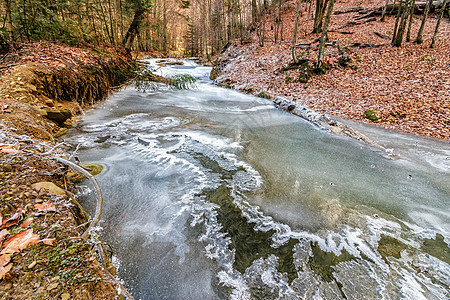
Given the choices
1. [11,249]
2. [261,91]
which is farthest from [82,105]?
[261,91]

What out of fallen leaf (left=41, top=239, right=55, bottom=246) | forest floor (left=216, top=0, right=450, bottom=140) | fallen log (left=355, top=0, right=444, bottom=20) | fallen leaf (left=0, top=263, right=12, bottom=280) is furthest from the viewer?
fallen log (left=355, top=0, right=444, bottom=20)

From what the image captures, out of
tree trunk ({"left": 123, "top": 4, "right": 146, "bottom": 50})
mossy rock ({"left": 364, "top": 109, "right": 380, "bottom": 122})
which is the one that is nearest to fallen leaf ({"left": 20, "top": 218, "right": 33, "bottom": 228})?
mossy rock ({"left": 364, "top": 109, "right": 380, "bottom": 122})

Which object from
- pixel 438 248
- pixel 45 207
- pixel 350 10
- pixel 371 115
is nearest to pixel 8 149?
pixel 45 207

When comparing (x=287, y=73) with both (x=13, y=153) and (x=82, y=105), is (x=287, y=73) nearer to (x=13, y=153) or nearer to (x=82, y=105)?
(x=82, y=105)

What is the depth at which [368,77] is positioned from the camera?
10750 mm

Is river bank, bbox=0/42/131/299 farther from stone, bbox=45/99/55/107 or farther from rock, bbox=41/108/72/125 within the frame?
stone, bbox=45/99/55/107

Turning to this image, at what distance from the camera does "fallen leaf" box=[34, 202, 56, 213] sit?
171 centimetres

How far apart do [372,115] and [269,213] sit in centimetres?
760

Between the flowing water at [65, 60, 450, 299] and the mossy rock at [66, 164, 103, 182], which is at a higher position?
the mossy rock at [66, 164, 103, 182]

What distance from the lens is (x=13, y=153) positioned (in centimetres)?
218

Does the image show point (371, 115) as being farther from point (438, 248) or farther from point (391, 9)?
point (391, 9)

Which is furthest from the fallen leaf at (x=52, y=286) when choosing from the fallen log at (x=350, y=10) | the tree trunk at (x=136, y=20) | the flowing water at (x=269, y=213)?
the fallen log at (x=350, y=10)

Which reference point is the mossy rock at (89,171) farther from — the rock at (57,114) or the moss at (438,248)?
the moss at (438,248)

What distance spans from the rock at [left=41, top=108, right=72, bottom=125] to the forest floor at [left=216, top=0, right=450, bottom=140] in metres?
9.81
